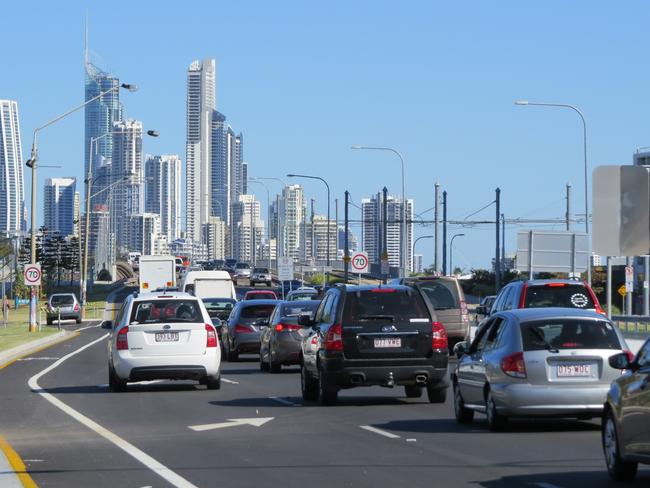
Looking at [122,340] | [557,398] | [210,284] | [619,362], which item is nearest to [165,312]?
[122,340]

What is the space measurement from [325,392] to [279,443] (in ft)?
17.1

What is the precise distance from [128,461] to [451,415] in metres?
6.54

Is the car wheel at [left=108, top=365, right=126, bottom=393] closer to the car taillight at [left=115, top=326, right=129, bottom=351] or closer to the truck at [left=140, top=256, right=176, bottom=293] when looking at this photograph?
the car taillight at [left=115, top=326, right=129, bottom=351]

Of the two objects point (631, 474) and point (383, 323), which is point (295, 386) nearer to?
point (383, 323)

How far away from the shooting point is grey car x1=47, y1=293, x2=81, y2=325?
74562 mm

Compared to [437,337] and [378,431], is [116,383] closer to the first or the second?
[437,337]

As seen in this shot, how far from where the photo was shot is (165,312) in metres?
25.4

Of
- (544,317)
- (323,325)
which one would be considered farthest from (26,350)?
(544,317)

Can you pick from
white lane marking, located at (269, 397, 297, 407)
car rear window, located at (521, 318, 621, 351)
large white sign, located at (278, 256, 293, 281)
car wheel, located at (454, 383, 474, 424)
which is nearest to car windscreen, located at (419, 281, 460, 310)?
white lane marking, located at (269, 397, 297, 407)

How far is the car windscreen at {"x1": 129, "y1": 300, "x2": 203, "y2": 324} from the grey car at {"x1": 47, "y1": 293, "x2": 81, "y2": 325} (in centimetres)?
4967

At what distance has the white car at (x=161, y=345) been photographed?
79.9 feet

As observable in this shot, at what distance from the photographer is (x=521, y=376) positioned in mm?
16531

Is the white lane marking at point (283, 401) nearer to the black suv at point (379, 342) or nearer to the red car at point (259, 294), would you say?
the black suv at point (379, 342)

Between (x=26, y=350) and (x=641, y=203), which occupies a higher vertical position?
(x=641, y=203)
